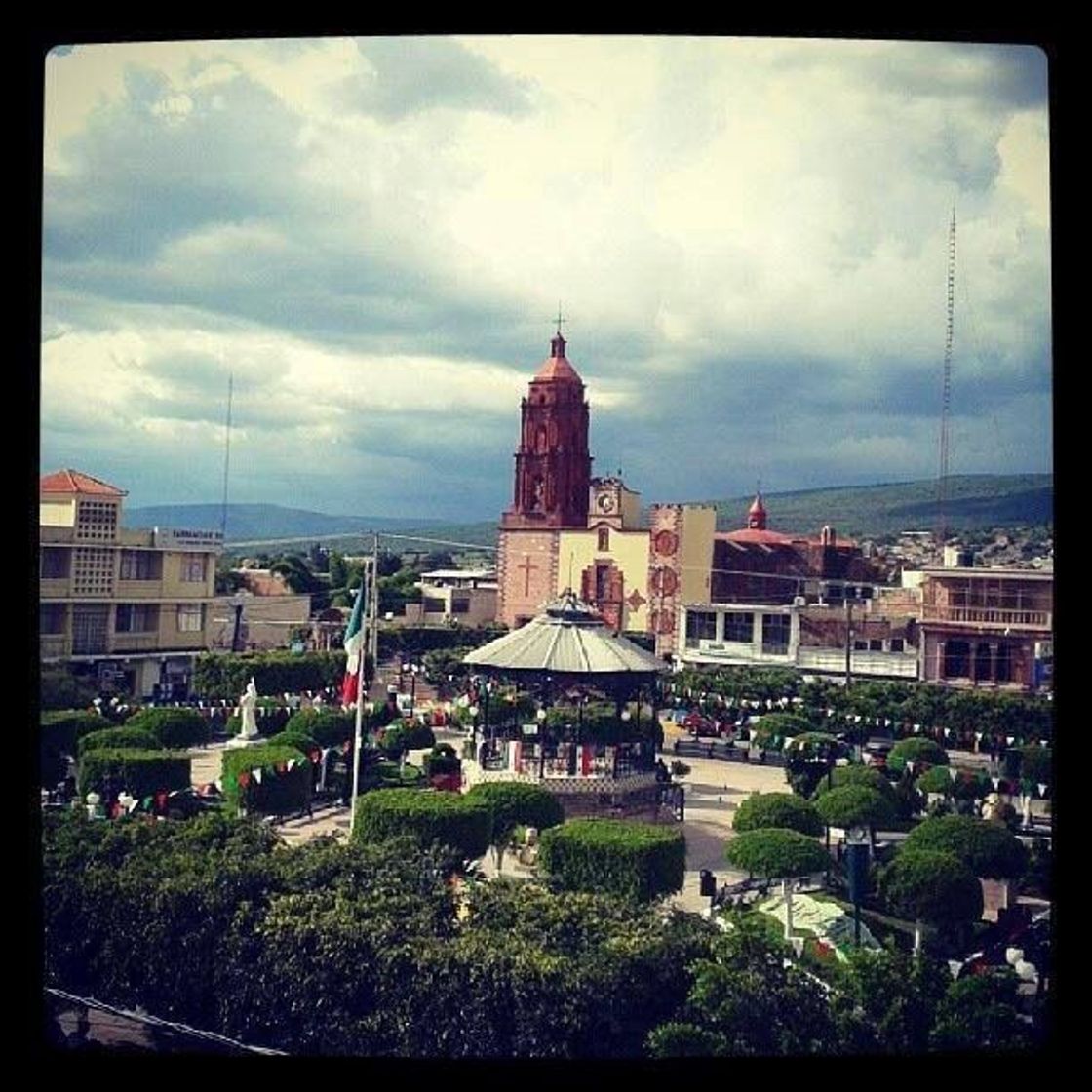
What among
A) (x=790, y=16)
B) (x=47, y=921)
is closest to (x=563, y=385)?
(x=790, y=16)

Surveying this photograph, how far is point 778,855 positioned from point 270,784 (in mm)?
2333

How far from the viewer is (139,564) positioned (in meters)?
5.93

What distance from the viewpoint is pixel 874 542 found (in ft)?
21.2

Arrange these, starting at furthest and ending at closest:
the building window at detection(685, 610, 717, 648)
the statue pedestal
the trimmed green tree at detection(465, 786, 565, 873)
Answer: the building window at detection(685, 610, 717, 648)
the statue pedestal
the trimmed green tree at detection(465, 786, 565, 873)

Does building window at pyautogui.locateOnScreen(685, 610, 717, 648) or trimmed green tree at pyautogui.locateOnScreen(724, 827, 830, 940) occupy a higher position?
building window at pyautogui.locateOnScreen(685, 610, 717, 648)

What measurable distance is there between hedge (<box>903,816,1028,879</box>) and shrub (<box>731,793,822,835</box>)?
0.45 m

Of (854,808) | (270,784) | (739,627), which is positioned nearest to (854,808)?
(854,808)

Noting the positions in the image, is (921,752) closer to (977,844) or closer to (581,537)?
(977,844)

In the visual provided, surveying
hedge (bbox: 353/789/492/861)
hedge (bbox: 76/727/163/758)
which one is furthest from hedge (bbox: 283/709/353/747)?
hedge (bbox: 353/789/492/861)

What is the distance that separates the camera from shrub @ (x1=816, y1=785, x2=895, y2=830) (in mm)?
6340

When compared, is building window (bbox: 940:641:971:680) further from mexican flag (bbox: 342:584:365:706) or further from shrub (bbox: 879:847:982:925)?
mexican flag (bbox: 342:584:365:706)

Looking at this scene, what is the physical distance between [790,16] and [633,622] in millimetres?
4532

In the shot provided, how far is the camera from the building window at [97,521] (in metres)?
5.41

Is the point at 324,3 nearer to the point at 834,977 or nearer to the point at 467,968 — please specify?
the point at 467,968
